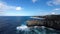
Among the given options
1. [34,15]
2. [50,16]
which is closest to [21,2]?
[34,15]

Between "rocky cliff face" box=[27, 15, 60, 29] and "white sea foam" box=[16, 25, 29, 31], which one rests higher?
"rocky cliff face" box=[27, 15, 60, 29]

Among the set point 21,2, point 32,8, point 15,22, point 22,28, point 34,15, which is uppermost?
point 21,2

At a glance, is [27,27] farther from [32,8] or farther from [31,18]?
[32,8]

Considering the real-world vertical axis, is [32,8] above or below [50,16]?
above

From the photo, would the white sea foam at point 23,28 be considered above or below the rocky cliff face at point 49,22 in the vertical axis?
below

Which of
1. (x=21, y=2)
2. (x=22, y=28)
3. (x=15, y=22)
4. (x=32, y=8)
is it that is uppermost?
(x=21, y=2)

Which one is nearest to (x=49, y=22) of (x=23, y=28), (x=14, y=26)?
(x=23, y=28)

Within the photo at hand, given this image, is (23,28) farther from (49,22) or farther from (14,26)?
(49,22)

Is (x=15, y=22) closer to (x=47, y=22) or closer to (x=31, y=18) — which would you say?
(x=31, y=18)

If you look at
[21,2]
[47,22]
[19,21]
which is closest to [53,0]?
[47,22]
